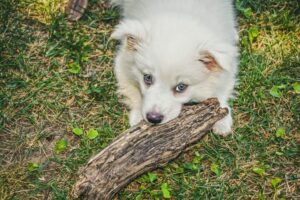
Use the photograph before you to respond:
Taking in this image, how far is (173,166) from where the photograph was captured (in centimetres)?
360

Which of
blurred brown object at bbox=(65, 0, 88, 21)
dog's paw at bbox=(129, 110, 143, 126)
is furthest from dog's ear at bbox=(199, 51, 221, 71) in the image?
blurred brown object at bbox=(65, 0, 88, 21)

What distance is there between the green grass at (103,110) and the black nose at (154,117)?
1.40 ft

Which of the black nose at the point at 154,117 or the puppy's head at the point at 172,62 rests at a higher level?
the puppy's head at the point at 172,62

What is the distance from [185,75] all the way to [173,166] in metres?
0.66

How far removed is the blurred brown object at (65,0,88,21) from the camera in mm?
4320

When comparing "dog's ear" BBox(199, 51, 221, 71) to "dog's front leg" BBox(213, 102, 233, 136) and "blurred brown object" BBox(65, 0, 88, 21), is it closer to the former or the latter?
"dog's front leg" BBox(213, 102, 233, 136)

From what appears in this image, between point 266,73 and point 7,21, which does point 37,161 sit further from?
point 266,73

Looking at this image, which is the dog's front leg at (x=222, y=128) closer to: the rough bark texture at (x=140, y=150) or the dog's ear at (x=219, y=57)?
the rough bark texture at (x=140, y=150)

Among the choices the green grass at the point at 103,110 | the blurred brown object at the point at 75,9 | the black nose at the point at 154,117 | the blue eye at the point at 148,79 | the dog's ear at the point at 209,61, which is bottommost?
the green grass at the point at 103,110

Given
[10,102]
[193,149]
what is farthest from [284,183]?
[10,102]

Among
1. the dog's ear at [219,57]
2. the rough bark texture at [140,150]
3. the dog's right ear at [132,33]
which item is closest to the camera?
the rough bark texture at [140,150]

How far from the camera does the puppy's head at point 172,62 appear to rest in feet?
10.6

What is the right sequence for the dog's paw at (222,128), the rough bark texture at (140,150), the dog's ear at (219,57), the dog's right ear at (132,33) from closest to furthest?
the rough bark texture at (140,150) < the dog's ear at (219,57) < the dog's right ear at (132,33) < the dog's paw at (222,128)

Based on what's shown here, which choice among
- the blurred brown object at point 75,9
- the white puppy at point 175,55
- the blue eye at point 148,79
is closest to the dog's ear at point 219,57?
the white puppy at point 175,55
